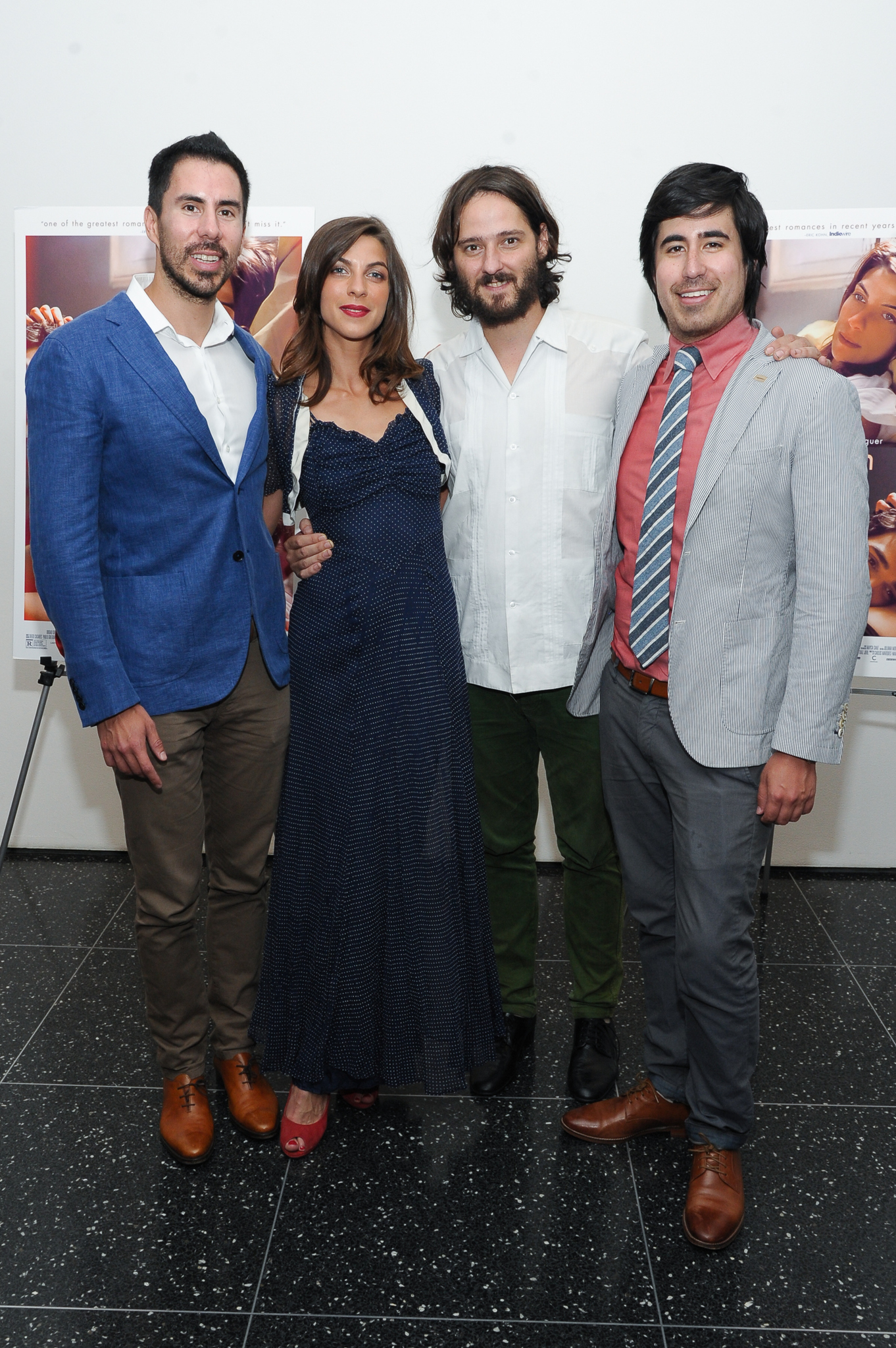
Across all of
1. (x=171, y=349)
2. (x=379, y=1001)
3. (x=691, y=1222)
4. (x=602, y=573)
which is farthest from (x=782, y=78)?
(x=691, y=1222)

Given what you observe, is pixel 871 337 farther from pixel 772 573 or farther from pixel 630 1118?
pixel 630 1118

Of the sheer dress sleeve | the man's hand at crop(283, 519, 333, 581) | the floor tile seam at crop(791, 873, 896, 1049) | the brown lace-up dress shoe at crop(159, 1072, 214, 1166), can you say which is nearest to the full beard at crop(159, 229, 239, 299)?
the sheer dress sleeve

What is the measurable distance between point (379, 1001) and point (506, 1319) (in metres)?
0.61

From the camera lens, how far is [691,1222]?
1.93 metres

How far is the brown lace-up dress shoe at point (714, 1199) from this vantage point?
192cm

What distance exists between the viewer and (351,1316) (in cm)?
178

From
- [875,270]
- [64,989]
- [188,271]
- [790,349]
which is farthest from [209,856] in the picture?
[875,270]

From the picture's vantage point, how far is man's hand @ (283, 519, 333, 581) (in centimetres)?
207

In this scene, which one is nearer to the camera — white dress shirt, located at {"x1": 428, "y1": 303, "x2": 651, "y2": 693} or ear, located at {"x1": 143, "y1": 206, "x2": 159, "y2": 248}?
ear, located at {"x1": 143, "y1": 206, "x2": 159, "y2": 248}

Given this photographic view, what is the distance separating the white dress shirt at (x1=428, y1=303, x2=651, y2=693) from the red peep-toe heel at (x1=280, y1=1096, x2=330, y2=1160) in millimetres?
1007

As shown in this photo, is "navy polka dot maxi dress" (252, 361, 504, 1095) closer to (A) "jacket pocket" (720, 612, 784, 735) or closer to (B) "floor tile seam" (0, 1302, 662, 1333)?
(B) "floor tile seam" (0, 1302, 662, 1333)

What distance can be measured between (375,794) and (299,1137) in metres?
0.74

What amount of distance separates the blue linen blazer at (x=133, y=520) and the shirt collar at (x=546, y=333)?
18.8 inches

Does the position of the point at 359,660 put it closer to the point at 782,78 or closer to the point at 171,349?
the point at 171,349
